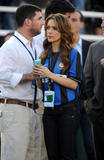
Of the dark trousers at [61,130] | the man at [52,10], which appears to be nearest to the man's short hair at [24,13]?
the man at [52,10]

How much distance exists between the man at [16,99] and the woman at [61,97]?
0.62 feet

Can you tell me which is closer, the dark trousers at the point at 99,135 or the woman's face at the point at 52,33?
the dark trousers at the point at 99,135

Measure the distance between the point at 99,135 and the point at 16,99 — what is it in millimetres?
1067

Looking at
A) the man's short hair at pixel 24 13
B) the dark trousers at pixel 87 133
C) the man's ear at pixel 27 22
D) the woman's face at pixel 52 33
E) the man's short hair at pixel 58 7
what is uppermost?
the man's short hair at pixel 58 7

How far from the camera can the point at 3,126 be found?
17.9 feet

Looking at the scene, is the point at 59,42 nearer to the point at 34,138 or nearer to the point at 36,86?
the point at 36,86

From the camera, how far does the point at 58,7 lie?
6621mm

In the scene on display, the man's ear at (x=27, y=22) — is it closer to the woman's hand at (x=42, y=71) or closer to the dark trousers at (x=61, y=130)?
A: the woman's hand at (x=42, y=71)

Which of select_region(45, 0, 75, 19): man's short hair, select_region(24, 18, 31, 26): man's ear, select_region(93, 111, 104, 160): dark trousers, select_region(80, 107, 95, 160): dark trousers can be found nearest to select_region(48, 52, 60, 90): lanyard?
select_region(24, 18, 31, 26): man's ear

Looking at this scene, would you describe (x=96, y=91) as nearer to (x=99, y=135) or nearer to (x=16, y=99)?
(x=99, y=135)

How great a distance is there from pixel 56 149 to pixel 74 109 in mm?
527

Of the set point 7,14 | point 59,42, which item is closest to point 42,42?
point 59,42

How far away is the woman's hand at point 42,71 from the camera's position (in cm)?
532

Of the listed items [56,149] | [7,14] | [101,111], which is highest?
[7,14]
